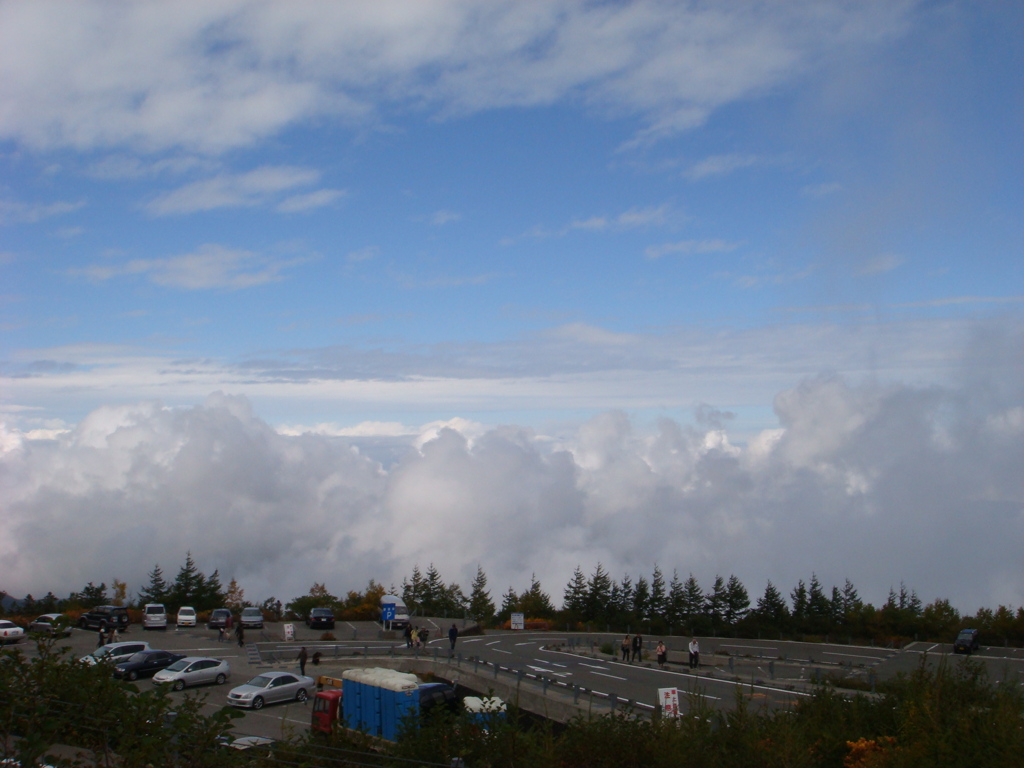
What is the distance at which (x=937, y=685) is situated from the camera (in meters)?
11.5

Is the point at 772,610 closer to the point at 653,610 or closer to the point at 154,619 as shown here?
the point at 653,610

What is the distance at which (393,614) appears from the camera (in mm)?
45406

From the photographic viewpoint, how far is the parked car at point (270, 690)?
24641 mm

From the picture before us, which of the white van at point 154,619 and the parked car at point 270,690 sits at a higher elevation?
the parked car at point 270,690

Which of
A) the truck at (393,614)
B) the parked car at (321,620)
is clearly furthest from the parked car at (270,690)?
the parked car at (321,620)

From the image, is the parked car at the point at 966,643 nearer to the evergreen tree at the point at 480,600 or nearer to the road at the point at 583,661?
the road at the point at 583,661

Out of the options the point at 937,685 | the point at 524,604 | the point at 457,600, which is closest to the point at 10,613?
the point at 524,604

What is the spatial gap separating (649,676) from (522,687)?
359 inches

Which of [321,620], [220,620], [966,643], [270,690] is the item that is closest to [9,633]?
[220,620]

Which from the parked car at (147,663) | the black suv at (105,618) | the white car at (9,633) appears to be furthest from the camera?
the black suv at (105,618)

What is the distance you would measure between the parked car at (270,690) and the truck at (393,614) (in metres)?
14.8

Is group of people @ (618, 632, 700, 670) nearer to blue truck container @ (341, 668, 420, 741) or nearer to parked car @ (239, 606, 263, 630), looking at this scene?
blue truck container @ (341, 668, 420, 741)

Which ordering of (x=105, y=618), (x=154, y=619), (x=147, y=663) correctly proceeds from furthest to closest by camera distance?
(x=154, y=619), (x=105, y=618), (x=147, y=663)

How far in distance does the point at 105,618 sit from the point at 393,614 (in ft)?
52.6
